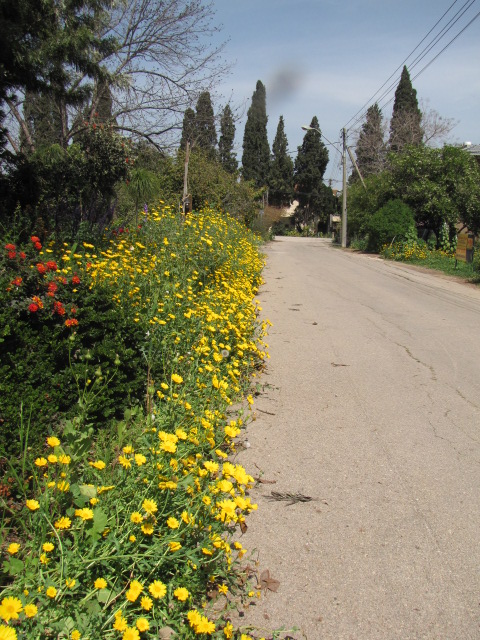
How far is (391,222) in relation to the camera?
23.8 m

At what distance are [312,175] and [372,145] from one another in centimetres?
2178

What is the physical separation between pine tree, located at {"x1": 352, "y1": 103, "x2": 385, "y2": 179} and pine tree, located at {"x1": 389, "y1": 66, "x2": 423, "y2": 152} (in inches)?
39.1

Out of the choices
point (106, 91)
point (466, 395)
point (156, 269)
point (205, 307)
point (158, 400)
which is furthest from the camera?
point (106, 91)

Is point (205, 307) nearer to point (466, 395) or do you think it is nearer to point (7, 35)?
point (466, 395)

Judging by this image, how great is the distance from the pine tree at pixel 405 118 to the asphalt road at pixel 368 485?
3765cm

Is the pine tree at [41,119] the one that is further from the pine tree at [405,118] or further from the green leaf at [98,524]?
the pine tree at [405,118]

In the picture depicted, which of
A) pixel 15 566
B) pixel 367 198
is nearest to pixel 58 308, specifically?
pixel 15 566

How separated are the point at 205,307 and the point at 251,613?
9.39ft

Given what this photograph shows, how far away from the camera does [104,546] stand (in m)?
1.91

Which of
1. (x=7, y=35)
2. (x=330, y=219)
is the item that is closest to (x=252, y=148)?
(x=330, y=219)

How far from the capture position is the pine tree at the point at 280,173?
66438 millimetres

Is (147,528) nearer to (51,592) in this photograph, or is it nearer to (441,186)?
(51,592)

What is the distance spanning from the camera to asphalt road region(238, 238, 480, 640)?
2287mm

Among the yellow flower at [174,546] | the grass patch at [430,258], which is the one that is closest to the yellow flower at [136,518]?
the yellow flower at [174,546]
